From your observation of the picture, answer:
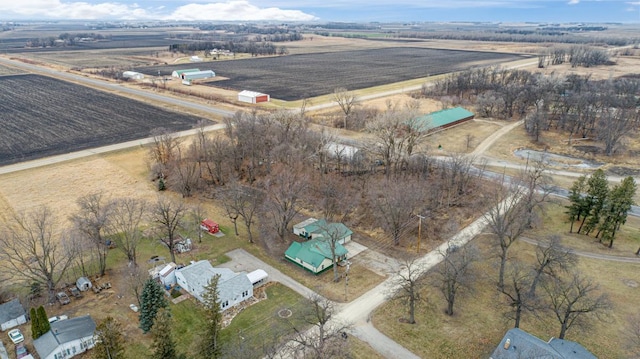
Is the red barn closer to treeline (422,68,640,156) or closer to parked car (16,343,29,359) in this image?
parked car (16,343,29,359)

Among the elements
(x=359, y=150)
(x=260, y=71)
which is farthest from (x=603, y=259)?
(x=260, y=71)

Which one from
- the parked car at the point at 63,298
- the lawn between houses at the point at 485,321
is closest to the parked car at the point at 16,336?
the parked car at the point at 63,298

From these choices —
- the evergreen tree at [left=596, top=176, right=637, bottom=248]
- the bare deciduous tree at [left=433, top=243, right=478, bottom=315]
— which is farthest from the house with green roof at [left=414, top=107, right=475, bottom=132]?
the bare deciduous tree at [left=433, top=243, right=478, bottom=315]

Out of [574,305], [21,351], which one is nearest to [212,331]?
[21,351]

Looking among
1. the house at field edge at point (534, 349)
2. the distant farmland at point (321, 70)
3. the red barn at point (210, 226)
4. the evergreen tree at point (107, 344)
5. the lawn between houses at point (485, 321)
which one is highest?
the distant farmland at point (321, 70)

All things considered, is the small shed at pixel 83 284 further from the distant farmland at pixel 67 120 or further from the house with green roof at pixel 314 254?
the distant farmland at pixel 67 120

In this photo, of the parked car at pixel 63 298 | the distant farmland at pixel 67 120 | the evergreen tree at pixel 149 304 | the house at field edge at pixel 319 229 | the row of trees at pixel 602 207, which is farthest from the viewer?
the distant farmland at pixel 67 120

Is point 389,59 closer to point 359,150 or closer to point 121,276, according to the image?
point 359,150

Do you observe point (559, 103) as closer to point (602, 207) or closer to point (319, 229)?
point (602, 207)
